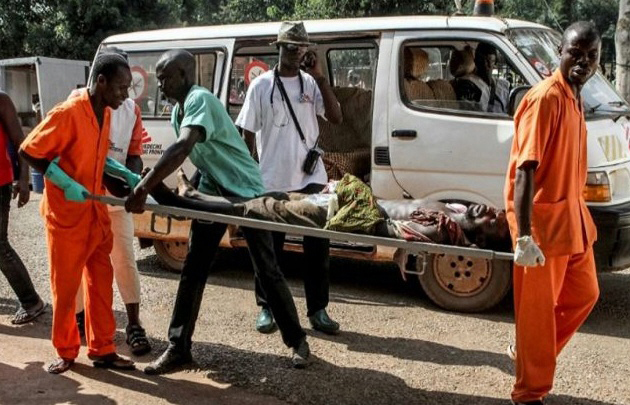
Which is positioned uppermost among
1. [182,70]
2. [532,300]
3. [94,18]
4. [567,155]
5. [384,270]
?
[94,18]

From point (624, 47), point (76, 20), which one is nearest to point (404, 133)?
point (624, 47)

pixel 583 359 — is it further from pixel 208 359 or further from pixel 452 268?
pixel 208 359

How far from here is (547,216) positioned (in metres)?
3.50

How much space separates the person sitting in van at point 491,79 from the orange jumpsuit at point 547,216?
6.11ft

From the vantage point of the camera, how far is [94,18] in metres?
21.4

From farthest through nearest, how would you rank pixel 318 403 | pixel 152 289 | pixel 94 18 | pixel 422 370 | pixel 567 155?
1. pixel 94 18
2. pixel 152 289
3. pixel 422 370
4. pixel 318 403
5. pixel 567 155

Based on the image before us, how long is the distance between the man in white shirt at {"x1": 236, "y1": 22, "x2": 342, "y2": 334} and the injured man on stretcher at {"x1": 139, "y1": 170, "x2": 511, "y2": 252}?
1.85ft

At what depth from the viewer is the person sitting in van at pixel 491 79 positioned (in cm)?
543

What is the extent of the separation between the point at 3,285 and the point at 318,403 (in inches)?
139

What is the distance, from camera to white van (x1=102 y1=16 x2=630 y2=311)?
16.9 ft

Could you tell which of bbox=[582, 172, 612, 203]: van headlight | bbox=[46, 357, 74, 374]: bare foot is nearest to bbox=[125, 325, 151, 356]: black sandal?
bbox=[46, 357, 74, 374]: bare foot

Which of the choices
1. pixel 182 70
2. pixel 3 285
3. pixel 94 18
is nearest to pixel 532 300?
pixel 182 70

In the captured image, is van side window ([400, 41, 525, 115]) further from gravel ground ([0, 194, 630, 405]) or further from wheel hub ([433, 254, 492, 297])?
gravel ground ([0, 194, 630, 405])

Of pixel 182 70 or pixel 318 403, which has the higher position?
pixel 182 70
